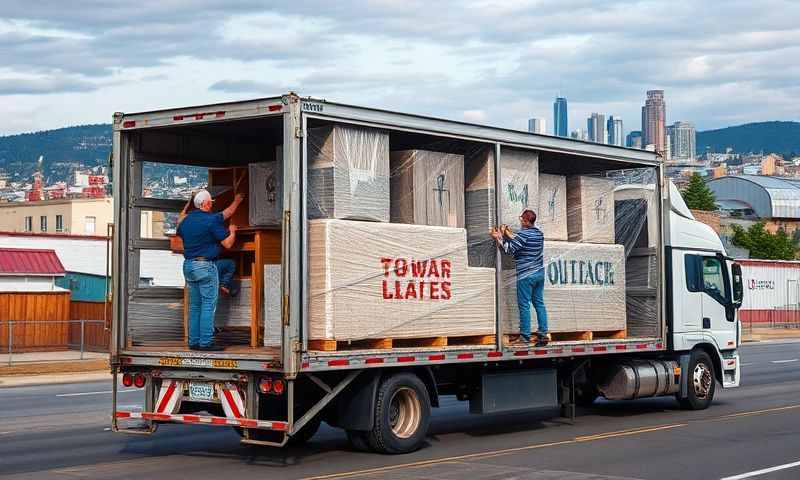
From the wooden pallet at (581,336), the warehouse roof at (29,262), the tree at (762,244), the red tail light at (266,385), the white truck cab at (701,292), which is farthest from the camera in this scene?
the tree at (762,244)

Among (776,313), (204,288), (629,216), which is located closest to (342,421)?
(204,288)

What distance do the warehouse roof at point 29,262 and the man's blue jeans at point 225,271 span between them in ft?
91.2

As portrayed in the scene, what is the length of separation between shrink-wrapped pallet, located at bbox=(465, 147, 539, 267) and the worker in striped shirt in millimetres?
243

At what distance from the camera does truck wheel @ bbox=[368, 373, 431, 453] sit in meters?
12.1

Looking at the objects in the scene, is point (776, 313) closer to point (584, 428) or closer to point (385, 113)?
point (584, 428)

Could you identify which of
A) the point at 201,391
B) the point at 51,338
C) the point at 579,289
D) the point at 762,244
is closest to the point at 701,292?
the point at 579,289

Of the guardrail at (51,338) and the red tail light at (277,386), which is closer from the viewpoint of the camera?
the red tail light at (277,386)

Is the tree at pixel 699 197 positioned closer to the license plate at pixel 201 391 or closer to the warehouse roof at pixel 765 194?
the warehouse roof at pixel 765 194

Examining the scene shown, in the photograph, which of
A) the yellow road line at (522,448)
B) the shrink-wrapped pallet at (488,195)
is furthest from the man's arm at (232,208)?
the yellow road line at (522,448)

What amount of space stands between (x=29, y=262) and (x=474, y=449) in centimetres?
3037

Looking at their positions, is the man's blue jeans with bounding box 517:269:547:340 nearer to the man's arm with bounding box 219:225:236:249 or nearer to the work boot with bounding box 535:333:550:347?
the work boot with bounding box 535:333:550:347

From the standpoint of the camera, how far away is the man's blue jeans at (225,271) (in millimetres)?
12953

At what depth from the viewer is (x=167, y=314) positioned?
1347 cm

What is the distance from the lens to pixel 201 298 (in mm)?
12477
